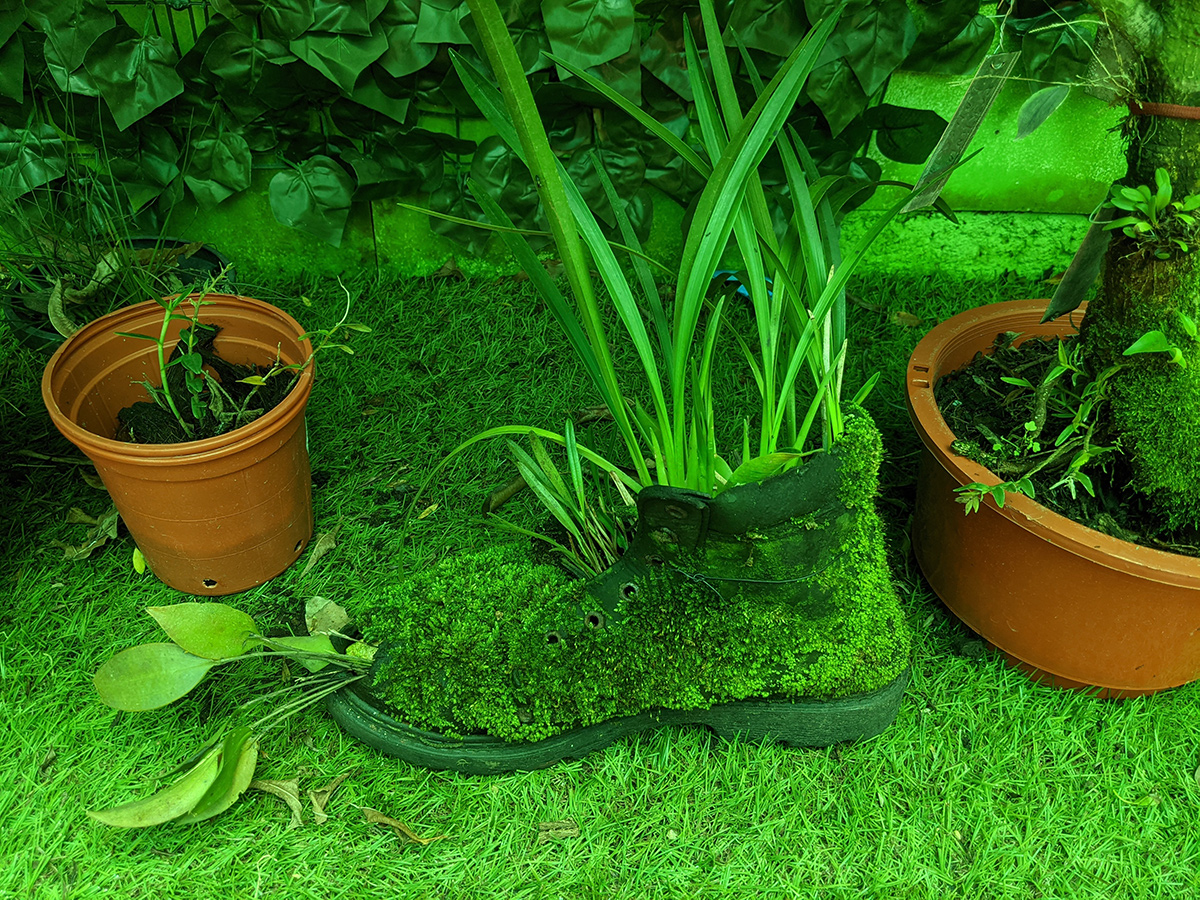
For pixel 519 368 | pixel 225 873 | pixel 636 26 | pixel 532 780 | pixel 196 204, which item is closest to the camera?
pixel 225 873

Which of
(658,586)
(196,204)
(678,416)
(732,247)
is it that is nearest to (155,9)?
(196,204)

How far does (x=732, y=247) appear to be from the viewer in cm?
208

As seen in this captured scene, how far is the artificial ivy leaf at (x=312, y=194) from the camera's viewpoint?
→ 2.01 m

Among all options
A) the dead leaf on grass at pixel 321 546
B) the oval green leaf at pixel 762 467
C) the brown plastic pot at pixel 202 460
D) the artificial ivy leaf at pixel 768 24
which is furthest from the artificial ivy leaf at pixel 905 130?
the dead leaf on grass at pixel 321 546

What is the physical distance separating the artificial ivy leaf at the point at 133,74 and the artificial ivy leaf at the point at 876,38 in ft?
4.73

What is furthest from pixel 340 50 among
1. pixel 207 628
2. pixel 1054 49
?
pixel 1054 49

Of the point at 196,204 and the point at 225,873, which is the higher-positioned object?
the point at 196,204

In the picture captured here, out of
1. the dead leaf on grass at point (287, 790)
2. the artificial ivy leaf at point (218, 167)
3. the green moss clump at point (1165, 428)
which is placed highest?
the artificial ivy leaf at point (218, 167)

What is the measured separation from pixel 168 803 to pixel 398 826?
0.30 meters

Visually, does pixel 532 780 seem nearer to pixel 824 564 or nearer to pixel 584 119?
pixel 824 564

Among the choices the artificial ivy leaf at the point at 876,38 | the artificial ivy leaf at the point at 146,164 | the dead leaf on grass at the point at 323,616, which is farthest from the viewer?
the artificial ivy leaf at the point at 146,164

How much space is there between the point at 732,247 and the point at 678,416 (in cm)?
103

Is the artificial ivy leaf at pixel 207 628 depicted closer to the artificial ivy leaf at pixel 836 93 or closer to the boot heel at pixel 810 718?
the boot heel at pixel 810 718

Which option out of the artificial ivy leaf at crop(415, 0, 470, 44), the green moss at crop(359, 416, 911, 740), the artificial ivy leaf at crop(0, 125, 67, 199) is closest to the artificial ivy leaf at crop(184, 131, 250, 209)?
the artificial ivy leaf at crop(0, 125, 67, 199)
